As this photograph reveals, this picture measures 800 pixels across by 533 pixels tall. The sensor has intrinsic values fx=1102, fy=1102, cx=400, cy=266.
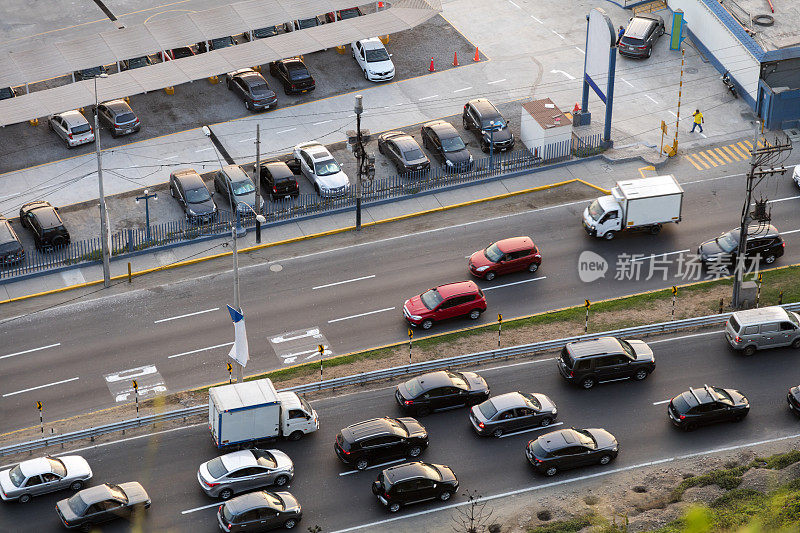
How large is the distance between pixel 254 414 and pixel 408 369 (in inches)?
303

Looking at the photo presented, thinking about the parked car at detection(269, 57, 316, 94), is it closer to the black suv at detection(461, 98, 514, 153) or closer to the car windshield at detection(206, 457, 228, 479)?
the black suv at detection(461, 98, 514, 153)

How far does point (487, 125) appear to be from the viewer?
6384 centimetres

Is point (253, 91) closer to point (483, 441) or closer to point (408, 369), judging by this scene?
point (408, 369)

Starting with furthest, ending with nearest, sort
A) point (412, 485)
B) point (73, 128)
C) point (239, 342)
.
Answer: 1. point (73, 128)
2. point (239, 342)
3. point (412, 485)

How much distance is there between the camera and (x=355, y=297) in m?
52.9

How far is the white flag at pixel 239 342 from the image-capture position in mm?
45094

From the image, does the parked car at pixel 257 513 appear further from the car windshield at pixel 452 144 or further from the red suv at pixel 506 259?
the car windshield at pixel 452 144

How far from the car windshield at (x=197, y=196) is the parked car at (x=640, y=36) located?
29214 millimetres

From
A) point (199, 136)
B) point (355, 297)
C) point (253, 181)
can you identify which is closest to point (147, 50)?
point (199, 136)

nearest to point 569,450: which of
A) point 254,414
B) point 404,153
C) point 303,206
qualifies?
point 254,414

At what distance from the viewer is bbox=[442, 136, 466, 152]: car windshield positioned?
62281 mm

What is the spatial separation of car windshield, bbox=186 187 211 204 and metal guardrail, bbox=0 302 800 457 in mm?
15675

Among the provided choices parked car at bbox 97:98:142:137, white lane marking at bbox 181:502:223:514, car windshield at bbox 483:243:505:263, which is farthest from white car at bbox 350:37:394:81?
white lane marking at bbox 181:502:223:514

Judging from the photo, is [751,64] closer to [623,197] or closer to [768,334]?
[623,197]
